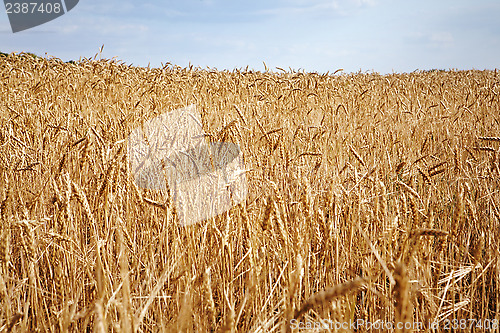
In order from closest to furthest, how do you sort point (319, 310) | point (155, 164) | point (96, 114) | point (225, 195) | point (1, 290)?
point (1, 290) < point (319, 310) < point (225, 195) < point (155, 164) < point (96, 114)

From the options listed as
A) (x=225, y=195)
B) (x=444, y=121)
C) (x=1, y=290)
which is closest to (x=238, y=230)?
(x=225, y=195)

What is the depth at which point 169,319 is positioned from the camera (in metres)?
1.27

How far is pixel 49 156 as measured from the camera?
2137 mm

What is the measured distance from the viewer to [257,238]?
1349mm

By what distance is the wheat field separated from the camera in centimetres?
98

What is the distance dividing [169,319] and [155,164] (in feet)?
3.36

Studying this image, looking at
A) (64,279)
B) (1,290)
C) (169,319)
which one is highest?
(1,290)

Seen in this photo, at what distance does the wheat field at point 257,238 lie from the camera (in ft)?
3.22

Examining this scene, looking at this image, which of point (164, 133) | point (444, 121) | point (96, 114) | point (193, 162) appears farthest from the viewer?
point (444, 121)

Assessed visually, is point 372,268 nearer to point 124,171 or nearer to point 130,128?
point 124,171

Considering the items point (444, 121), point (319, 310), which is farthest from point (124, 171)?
point (444, 121)

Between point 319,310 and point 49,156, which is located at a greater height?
point 49,156

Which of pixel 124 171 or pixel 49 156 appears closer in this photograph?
pixel 124 171

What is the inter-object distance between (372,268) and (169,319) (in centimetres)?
73
